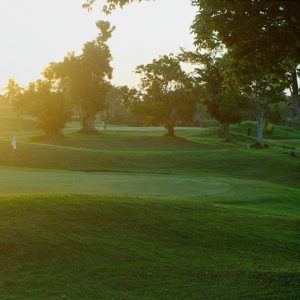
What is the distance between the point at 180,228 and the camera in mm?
13500

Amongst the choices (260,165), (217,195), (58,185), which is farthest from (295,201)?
(260,165)

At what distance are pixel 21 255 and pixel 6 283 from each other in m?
1.41

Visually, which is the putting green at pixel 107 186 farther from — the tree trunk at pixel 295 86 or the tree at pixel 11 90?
the tree at pixel 11 90

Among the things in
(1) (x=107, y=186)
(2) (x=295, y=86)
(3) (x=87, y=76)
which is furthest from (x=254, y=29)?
(3) (x=87, y=76)

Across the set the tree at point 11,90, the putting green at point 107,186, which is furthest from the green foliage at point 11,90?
the putting green at point 107,186

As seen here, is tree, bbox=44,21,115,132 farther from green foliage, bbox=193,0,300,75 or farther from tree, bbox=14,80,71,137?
green foliage, bbox=193,0,300,75

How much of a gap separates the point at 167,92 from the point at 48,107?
55.1 ft

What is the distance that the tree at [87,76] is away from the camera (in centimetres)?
8262

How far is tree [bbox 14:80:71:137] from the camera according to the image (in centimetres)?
7288

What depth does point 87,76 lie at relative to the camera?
272ft

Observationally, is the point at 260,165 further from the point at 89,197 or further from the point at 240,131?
the point at 240,131

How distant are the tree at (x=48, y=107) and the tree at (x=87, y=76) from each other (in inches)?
232

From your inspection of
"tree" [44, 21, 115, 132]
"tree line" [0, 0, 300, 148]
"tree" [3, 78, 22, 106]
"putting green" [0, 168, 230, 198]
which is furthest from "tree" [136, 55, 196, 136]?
"tree" [3, 78, 22, 106]

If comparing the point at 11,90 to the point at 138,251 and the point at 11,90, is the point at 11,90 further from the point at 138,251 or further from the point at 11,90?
the point at 138,251
